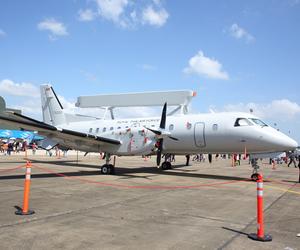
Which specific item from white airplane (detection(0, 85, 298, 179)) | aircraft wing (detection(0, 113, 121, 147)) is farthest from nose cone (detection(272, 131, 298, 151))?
aircraft wing (detection(0, 113, 121, 147))

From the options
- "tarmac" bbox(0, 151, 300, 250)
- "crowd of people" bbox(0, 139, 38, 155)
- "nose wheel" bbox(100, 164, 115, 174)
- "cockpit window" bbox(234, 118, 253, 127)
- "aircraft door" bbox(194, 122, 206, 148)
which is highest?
"cockpit window" bbox(234, 118, 253, 127)

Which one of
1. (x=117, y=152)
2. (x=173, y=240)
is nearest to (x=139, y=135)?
(x=117, y=152)

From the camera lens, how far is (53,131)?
16.7 meters

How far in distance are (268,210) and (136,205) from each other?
147 inches

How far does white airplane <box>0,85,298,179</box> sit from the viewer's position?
1525 centimetres

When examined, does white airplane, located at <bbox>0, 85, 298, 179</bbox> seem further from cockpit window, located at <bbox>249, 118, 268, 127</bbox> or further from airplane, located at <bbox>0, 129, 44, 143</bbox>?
airplane, located at <bbox>0, 129, 44, 143</bbox>

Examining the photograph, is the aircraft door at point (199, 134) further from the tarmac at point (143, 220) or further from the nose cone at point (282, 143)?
the tarmac at point (143, 220)

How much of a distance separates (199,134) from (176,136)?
158cm

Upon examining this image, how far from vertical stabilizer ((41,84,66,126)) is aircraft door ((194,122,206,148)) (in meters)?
12.7

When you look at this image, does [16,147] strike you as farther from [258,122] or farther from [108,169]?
[258,122]

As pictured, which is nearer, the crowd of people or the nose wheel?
the nose wheel

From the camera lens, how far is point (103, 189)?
1184cm

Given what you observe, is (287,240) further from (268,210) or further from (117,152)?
(117,152)

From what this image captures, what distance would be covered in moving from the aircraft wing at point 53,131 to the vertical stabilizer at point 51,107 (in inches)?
300
